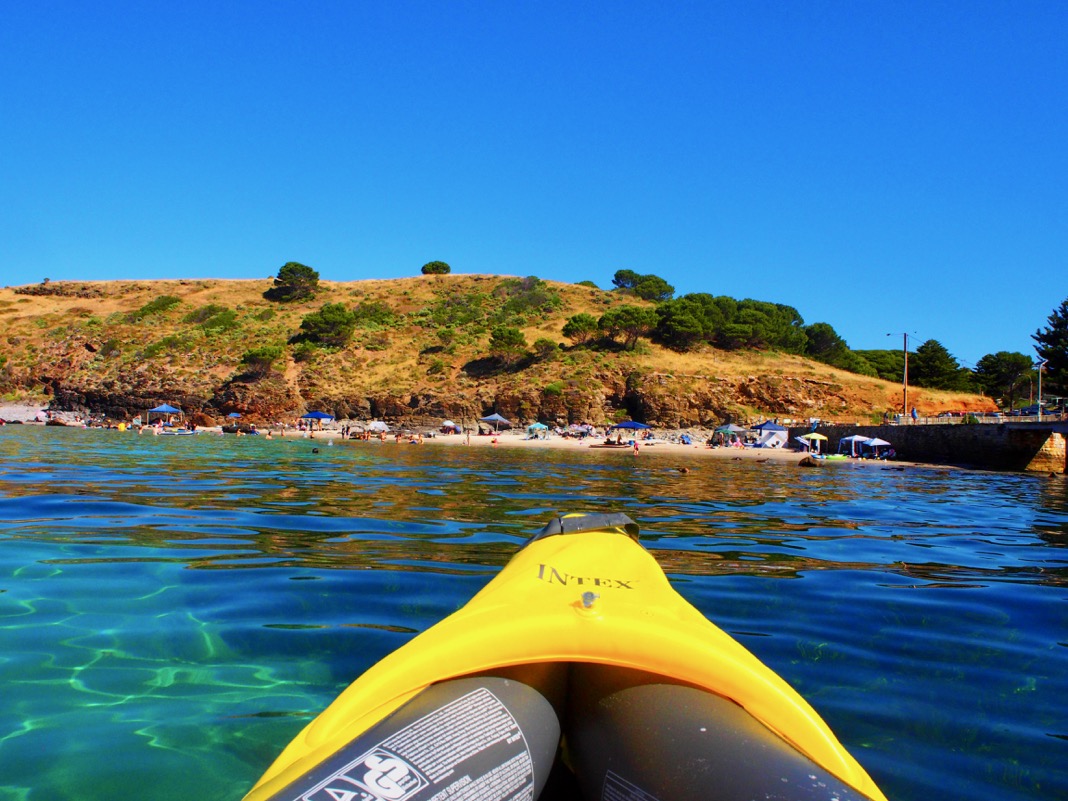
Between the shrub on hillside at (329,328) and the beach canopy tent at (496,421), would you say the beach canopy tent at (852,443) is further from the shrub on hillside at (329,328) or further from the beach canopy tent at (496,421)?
the shrub on hillside at (329,328)

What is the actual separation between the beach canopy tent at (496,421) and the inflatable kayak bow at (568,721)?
41.5 m

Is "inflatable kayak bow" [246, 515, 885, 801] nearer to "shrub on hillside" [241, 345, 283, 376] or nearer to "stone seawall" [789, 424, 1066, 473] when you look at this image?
"stone seawall" [789, 424, 1066, 473]

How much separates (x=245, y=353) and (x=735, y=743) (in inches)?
2317

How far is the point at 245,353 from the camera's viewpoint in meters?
55.5

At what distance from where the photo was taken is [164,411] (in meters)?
46.2

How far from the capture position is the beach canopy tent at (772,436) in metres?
39.9

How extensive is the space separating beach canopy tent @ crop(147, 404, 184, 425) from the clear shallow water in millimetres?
40781

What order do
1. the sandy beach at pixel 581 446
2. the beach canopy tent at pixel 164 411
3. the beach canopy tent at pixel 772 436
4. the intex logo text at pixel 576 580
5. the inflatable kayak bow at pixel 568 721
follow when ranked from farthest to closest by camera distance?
the beach canopy tent at pixel 164 411 → the beach canopy tent at pixel 772 436 → the sandy beach at pixel 581 446 → the intex logo text at pixel 576 580 → the inflatable kayak bow at pixel 568 721

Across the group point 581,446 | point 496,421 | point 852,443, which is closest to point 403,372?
point 496,421

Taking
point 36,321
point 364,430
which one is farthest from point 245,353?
point 36,321

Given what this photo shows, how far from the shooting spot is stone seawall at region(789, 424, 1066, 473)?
24.3 m

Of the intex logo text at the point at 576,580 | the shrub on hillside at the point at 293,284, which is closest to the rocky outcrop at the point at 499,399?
the shrub on hillside at the point at 293,284

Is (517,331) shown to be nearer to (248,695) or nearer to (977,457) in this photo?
(977,457)

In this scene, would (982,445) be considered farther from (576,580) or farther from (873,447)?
(576,580)
